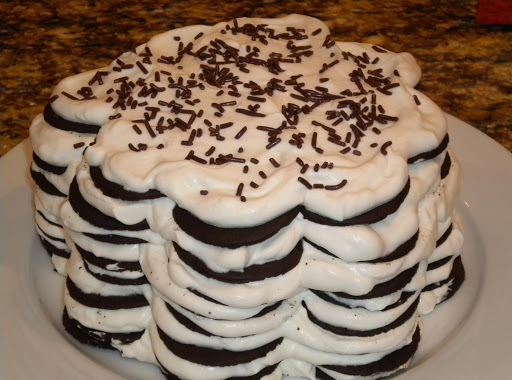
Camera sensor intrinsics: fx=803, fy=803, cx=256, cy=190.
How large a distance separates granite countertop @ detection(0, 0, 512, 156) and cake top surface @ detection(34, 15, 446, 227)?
72 cm

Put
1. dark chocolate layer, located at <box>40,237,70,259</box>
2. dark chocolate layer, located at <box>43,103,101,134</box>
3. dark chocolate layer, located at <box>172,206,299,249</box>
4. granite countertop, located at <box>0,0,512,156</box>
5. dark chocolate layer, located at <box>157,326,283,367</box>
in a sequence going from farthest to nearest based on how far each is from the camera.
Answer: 1. granite countertop, located at <box>0,0,512,156</box>
2. dark chocolate layer, located at <box>40,237,70,259</box>
3. dark chocolate layer, located at <box>43,103,101,134</box>
4. dark chocolate layer, located at <box>157,326,283,367</box>
5. dark chocolate layer, located at <box>172,206,299,249</box>

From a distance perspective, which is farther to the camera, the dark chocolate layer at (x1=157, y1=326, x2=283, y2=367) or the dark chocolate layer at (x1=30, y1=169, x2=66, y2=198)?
the dark chocolate layer at (x1=30, y1=169, x2=66, y2=198)

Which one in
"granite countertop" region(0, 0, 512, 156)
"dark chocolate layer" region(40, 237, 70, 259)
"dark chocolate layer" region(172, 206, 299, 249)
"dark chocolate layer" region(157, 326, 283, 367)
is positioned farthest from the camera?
"granite countertop" region(0, 0, 512, 156)

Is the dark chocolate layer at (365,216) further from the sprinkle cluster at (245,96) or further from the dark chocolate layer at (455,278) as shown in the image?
the dark chocolate layer at (455,278)

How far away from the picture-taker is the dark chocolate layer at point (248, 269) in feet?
4.67

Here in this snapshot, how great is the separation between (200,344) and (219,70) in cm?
64

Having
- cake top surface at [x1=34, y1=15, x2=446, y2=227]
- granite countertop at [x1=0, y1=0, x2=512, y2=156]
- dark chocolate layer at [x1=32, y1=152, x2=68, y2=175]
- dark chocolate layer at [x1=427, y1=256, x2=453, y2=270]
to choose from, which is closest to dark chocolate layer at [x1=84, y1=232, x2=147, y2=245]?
cake top surface at [x1=34, y1=15, x2=446, y2=227]

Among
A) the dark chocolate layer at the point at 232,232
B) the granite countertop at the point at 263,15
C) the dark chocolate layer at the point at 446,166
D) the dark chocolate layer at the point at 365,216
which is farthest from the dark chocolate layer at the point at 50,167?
the dark chocolate layer at the point at 446,166

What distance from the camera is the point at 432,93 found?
2635 millimetres

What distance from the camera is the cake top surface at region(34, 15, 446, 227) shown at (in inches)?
57.4

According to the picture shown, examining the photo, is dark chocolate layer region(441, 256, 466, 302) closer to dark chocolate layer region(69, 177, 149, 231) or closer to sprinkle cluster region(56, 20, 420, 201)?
sprinkle cluster region(56, 20, 420, 201)

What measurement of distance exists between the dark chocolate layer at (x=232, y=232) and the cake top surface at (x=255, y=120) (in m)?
0.02

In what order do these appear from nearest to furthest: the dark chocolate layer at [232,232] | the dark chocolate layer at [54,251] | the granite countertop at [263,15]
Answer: the dark chocolate layer at [232,232], the dark chocolate layer at [54,251], the granite countertop at [263,15]

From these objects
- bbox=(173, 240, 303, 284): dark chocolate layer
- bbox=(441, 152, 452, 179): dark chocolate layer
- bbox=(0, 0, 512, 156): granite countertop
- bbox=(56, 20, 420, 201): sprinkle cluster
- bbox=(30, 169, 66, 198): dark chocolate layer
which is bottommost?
bbox=(0, 0, 512, 156): granite countertop
